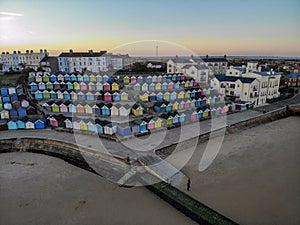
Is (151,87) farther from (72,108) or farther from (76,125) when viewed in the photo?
(76,125)

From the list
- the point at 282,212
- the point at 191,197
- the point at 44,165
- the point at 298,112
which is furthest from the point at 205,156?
the point at 298,112

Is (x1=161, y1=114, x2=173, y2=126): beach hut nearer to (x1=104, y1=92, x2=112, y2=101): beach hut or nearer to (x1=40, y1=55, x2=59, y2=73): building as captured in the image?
(x1=104, y1=92, x2=112, y2=101): beach hut

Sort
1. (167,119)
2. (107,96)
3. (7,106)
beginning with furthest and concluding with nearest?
1. (107,96)
2. (7,106)
3. (167,119)

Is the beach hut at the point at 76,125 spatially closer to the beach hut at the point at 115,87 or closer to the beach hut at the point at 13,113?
the beach hut at the point at 13,113

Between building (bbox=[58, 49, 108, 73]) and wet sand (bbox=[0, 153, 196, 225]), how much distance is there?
23.4 meters

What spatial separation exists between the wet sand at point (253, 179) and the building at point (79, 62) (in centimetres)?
2452

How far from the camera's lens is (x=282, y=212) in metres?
7.49

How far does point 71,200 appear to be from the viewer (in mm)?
8336

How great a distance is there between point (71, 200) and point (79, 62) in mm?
26766

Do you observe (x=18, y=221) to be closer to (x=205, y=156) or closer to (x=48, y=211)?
(x=48, y=211)

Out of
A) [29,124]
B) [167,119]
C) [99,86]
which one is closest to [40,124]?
[29,124]

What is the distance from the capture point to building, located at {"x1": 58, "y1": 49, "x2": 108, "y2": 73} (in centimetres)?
3162

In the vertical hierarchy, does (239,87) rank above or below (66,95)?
above

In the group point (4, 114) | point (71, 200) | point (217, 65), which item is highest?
point (217, 65)
